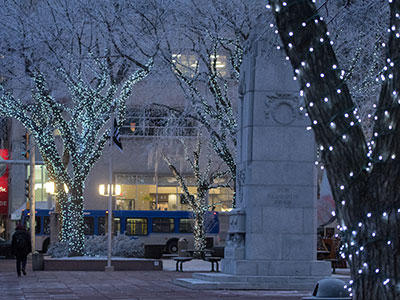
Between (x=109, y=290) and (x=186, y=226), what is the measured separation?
3112 centimetres

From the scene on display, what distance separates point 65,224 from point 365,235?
998 inches

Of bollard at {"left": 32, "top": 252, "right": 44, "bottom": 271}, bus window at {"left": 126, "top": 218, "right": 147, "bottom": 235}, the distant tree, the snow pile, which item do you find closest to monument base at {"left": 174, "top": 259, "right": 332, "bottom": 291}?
bollard at {"left": 32, "top": 252, "right": 44, "bottom": 271}

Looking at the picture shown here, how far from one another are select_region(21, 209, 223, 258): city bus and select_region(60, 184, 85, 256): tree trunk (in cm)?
1847

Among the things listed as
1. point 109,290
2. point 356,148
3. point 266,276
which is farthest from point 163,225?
point 356,148

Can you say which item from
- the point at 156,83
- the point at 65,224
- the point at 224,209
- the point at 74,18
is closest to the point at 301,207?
the point at 74,18

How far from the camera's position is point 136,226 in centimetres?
5053

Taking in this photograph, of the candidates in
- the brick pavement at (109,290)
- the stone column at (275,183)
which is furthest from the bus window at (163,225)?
the stone column at (275,183)

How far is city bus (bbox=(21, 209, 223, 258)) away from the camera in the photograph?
50.2 meters

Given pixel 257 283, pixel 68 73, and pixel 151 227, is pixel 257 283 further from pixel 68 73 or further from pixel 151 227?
pixel 151 227

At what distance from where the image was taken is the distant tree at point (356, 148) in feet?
23.2

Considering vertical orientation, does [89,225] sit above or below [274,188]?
below

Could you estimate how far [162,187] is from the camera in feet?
189

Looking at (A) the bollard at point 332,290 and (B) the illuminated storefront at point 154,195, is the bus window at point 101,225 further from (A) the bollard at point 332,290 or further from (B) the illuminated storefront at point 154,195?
(A) the bollard at point 332,290

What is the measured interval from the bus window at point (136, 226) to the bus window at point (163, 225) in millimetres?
603
